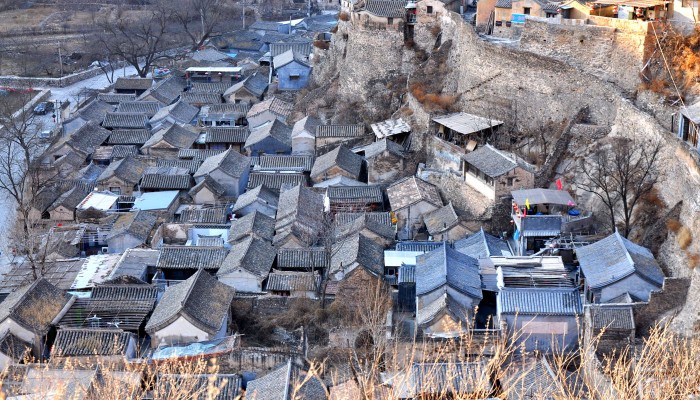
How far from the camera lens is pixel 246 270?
1825 centimetres

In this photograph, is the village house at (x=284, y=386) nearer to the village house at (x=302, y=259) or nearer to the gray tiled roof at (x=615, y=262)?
the village house at (x=302, y=259)

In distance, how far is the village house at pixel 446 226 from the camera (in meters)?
19.6

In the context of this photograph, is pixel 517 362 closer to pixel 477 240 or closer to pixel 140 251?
pixel 477 240

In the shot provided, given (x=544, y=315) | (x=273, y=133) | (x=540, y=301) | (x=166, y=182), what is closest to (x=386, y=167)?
(x=273, y=133)

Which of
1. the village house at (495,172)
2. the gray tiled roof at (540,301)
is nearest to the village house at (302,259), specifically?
the village house at (495,172)

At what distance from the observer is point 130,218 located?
21.1m

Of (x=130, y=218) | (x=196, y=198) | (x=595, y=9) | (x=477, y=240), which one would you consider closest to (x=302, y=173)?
(x=196, y=198)

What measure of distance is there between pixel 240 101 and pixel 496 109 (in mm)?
11289

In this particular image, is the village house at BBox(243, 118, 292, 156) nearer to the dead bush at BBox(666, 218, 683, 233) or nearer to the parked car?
the parked car

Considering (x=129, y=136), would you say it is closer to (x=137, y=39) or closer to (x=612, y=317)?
(x=137, y=39)

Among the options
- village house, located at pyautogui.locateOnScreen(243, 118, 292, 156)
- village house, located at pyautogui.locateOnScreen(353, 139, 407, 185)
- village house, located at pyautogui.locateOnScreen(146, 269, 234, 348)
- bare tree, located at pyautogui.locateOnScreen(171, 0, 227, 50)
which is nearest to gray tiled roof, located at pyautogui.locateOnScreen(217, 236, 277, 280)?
village house, located at pyautogui.locateOnScreen(146, 269, 234, 348)

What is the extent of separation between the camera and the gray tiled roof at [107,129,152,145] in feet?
90.7

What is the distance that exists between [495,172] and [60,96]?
857 inches

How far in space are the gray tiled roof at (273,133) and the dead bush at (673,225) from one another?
1221cm
